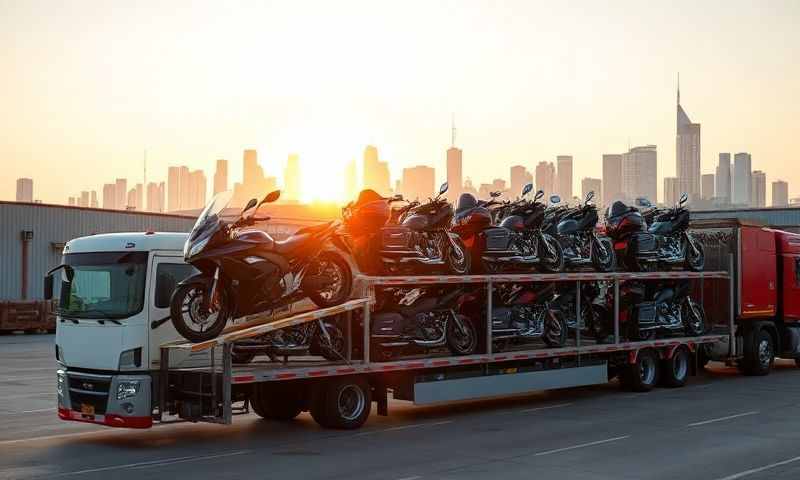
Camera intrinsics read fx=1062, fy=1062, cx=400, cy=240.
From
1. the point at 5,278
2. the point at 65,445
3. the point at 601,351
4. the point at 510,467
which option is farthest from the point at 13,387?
the point at 5,278

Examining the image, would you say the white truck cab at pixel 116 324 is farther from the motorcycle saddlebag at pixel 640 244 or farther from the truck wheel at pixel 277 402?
the motorcycle saddlebag at pixel 640 244

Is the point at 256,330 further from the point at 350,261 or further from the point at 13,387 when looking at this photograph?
the point at 13,387

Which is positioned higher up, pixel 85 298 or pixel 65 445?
pixel 85 298

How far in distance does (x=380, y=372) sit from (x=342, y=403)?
77 centimetres

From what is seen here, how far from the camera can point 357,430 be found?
14820 mm

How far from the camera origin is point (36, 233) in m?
44.6

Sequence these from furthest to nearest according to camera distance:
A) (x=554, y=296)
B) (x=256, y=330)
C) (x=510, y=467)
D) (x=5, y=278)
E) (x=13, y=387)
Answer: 1. (x=5, y=278)
2. (x=13, y=387)
3. (x=554, y=296)
4. (x=256, y=330)
5. (x=510, y=467)

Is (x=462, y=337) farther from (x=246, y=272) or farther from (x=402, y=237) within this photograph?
(x=246, y=272)

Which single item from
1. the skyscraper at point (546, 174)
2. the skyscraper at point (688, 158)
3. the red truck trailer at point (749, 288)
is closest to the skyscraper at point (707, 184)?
the skyscraper at point (688, 158)

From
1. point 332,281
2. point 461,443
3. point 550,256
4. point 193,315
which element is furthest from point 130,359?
point 550,256

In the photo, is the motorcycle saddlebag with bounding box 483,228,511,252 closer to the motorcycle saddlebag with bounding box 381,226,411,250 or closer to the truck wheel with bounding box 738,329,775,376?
the motorcycle saddlebag with bounding box 381,226,411,250

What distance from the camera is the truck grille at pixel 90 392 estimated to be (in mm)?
12945

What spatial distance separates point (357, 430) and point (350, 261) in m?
2.39

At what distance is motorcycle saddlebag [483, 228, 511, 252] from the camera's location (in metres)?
17.6
